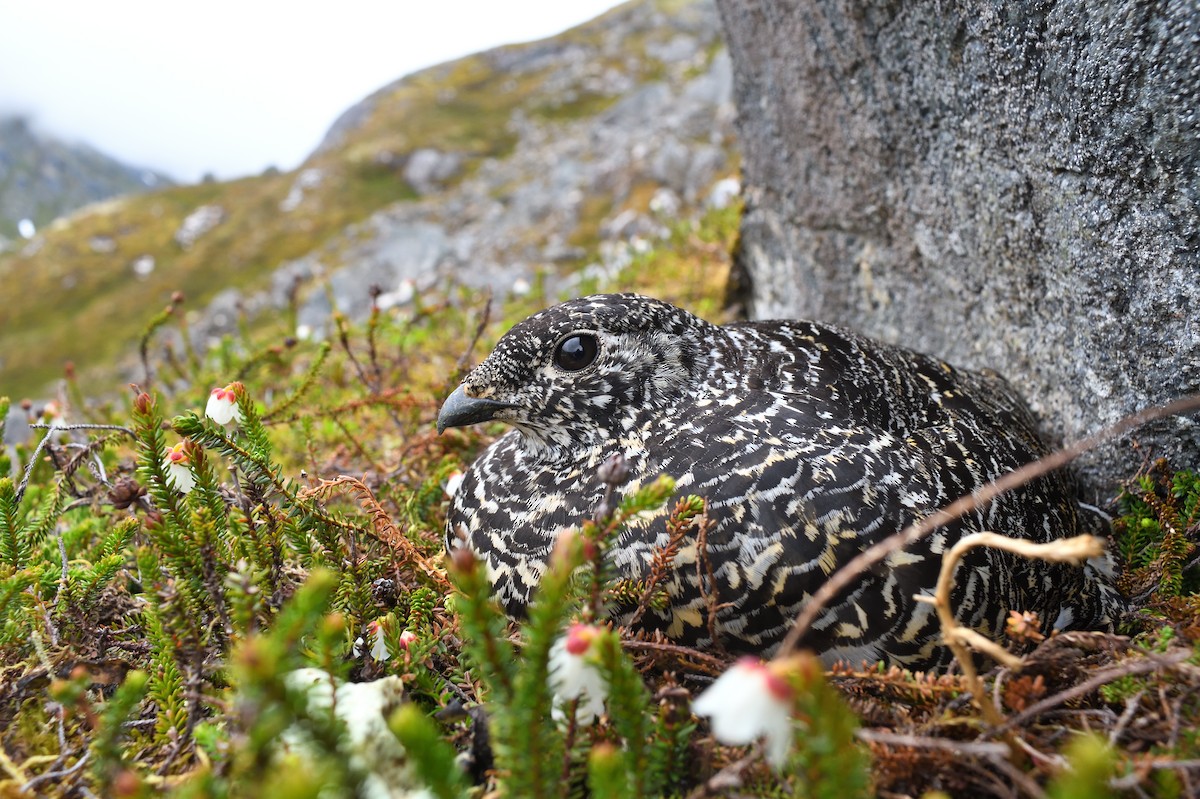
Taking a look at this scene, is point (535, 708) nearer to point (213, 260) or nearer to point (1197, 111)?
point (1197, 111)

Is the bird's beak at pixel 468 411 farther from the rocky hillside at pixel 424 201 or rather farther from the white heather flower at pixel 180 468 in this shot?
the rocky hillside at pixel 424 201

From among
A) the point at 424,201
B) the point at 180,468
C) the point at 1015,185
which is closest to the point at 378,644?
the point at 180,468

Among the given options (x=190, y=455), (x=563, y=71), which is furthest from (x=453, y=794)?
(x=563, y=71)

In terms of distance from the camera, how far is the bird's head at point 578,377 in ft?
10.0

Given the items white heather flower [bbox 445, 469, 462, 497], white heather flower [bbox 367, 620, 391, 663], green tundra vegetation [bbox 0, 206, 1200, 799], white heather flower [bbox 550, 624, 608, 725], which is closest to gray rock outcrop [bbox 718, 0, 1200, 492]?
green tundra vegetation [bbox 0, 206, 1200, 799]

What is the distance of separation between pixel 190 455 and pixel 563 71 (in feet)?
223

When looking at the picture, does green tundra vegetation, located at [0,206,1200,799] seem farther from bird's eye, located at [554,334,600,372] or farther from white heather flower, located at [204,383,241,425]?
bird's eye, located at [554,334,600,372]

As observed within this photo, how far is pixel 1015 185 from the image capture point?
11.3ft

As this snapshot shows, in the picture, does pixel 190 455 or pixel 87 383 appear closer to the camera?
pixel 190 455

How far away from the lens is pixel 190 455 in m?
2.17

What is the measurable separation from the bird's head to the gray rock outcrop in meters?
1.76

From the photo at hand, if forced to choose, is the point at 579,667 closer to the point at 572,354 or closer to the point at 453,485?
the point at 572,354

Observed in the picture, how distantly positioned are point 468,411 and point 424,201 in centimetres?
5326

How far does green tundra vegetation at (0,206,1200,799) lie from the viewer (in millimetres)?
1370
